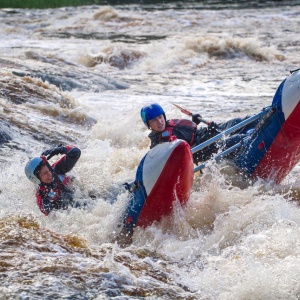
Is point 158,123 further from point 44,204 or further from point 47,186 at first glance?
point 44,204

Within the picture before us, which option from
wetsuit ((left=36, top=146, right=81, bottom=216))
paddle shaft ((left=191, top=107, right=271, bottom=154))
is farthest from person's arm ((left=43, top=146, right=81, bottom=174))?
paddle shaft ((left=191, top=107, right=271, bottom=154))

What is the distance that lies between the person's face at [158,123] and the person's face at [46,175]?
3.81 ft

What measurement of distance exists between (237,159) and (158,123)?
1.29 meters

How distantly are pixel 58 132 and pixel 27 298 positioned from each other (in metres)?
6.27

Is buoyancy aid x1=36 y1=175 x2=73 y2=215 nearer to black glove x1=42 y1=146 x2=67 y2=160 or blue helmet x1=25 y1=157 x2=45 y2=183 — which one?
blue helmet x1=25 y1=157 x2=45 y2=183

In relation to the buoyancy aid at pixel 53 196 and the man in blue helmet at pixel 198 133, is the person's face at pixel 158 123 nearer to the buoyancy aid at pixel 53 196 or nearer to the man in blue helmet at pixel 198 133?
the man in blue helmet at pixel 198 133

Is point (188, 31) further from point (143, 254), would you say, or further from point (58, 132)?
point (143, 254)

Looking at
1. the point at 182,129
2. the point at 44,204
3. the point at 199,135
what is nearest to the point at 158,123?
the point at 182,129

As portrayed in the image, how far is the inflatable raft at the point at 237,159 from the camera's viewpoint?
6.56 m

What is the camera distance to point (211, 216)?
22.9 ft

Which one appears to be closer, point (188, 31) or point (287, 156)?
point (287, 156)

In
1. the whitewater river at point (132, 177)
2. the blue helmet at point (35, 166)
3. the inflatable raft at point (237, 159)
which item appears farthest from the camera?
the blue helmet at point (35, 166)

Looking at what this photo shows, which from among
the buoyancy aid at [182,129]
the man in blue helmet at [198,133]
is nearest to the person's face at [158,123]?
the man in blue helmet at [198,133]

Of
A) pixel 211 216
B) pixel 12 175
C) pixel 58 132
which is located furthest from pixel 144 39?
pixel 211 216
